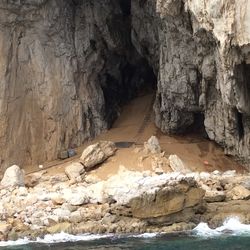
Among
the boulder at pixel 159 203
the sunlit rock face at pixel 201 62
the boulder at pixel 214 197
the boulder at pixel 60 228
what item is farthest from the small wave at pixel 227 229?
the sunlit rock face at pixel 201 62

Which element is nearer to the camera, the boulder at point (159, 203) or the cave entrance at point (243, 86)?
the boulder at point (159, 203)

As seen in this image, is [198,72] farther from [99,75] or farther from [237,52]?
[99,75]

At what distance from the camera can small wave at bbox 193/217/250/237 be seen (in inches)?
771

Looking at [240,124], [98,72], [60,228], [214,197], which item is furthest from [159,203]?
[98,72]

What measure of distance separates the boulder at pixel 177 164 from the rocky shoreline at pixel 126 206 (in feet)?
7.87

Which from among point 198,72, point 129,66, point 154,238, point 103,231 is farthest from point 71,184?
point 129,66

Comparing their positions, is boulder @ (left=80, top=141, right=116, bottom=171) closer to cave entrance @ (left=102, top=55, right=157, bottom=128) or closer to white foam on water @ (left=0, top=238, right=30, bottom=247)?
cave entrance @ (left=102, top=55, right=157, bottom=128)

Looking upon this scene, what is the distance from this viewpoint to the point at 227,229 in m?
20.2

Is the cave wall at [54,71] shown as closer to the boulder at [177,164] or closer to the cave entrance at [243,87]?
the boulder at [177,164]

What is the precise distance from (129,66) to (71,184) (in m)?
13.3

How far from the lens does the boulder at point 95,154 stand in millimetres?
26648

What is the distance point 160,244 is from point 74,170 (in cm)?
853

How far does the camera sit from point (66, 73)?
30953mm

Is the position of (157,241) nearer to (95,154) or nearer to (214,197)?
(214,197)
